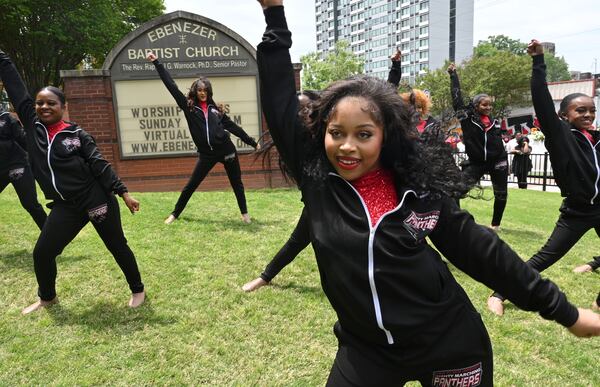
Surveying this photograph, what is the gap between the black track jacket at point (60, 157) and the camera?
150 inches

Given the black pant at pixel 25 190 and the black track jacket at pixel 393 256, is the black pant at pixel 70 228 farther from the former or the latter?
the black track jacket at pixel 393 256

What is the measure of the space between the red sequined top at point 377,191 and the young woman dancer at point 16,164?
5368 millimetres

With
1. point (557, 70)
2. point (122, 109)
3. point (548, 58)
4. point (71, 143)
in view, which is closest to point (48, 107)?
point (71, 143)

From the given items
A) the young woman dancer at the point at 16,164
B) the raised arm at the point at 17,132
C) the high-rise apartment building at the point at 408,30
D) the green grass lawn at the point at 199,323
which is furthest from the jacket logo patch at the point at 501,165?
the high-rise apartment building at the point at 408,30

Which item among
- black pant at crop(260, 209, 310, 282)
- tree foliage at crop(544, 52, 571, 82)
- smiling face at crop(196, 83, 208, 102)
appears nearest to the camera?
black pant at crop(260, 209, 310, 282)

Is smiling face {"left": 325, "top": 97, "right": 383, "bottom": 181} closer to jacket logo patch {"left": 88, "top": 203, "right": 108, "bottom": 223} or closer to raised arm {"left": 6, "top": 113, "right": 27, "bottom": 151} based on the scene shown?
jacket logo patch {"left": 88, "top": 203, "right": 108, "bottom": 223}

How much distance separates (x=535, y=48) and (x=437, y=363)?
2.67m

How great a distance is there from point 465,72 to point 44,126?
160ft

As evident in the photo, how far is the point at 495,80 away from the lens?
1791 inches

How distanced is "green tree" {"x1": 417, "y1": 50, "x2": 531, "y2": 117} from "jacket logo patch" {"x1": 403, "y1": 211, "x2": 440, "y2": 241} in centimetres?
4543

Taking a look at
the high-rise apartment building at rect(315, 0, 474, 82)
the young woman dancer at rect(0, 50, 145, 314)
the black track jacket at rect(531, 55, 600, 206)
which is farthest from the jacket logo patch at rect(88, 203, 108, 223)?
the high-rise apartment building at rect(315, 0, 474, 82)

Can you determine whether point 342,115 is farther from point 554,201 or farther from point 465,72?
point 465,72

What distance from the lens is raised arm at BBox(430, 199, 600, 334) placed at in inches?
69.6

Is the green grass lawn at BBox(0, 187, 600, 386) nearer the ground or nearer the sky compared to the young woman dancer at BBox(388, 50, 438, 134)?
nearer the ground
